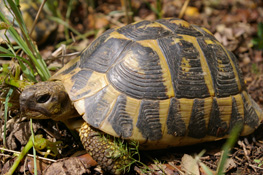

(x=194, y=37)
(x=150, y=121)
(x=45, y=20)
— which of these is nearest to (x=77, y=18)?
(x=45, y=20)

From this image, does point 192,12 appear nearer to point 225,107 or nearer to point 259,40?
point 259,40

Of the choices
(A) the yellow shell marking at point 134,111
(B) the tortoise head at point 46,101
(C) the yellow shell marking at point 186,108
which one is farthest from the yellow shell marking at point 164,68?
(B) the tortoise head at point 46,101

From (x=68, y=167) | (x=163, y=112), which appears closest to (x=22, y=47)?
(x=68, y=167)

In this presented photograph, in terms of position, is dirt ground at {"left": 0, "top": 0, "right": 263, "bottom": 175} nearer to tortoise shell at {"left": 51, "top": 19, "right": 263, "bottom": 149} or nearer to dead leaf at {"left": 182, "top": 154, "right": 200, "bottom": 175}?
dead leaf at {"left": 182, "top": 154, "right": 200, "bottom": 175}

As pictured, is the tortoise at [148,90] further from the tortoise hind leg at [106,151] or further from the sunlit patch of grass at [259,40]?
the sunlit patch of grass at [259,40]

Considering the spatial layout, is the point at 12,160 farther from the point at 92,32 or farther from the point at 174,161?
the point at 92,32

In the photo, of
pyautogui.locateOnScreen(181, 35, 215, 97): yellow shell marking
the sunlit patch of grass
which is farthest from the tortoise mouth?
the sunlit patch of grass
